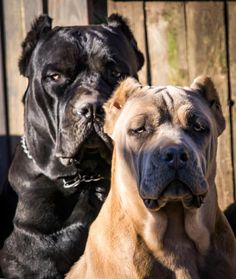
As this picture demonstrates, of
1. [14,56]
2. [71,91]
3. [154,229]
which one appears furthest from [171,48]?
Answer: [154,229]

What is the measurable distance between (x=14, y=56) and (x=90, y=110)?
1.91 metres

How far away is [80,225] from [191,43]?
2100 millimetres

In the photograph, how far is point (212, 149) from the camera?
15.6 feet

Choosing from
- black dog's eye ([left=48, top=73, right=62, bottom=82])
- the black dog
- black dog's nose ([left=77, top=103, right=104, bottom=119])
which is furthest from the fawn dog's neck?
black dog's eye ([left=48, top=73, right=62, bottom=82])

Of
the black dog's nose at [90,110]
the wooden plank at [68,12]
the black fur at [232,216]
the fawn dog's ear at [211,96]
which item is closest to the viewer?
the fawn dog's ear at [211,96]

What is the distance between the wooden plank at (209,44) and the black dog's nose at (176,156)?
9.60 ft

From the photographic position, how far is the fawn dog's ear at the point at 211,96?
4.95 m

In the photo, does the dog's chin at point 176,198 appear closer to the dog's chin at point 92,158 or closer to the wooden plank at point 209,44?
the dog's chin at point 92,158

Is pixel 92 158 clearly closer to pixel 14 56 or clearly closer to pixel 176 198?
pixel 176 198

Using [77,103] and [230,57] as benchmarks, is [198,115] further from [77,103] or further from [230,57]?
[230,57]

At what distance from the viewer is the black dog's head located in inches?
219

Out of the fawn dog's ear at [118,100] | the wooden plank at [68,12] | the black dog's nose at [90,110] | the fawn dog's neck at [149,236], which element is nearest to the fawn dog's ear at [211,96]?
the fawn dog's ear at [118,100]

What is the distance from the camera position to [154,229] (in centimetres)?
471

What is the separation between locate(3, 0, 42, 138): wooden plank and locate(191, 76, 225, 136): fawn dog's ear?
8.11 feet
